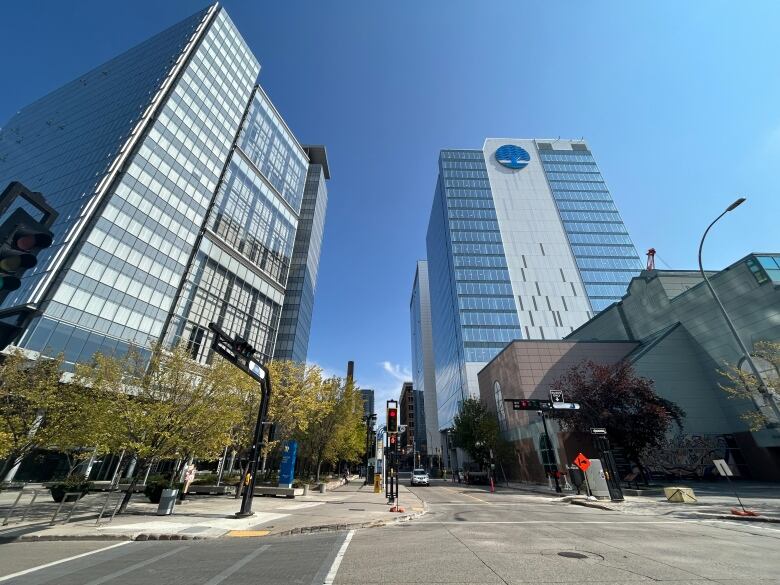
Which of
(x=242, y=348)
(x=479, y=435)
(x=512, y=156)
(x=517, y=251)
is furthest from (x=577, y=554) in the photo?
(x=512, y=156)

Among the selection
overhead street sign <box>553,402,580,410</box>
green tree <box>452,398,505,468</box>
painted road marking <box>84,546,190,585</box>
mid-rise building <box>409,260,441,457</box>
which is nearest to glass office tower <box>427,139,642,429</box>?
mid-rise building <box>409,260,441,457</box>

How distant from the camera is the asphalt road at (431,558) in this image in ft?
20.8

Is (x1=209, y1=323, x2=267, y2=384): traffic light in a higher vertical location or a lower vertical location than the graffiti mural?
higher

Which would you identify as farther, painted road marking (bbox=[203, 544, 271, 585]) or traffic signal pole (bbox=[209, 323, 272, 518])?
traffic signal pole (bbox=[209, 323, 272, 518])

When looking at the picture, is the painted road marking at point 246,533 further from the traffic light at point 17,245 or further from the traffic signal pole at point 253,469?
the traffic light at point 17,245

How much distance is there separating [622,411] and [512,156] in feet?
283

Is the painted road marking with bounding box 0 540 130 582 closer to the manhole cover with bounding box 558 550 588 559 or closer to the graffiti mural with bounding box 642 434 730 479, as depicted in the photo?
the manhole cover with bounding box 558 550 588 559

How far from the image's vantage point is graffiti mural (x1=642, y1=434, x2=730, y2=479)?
110 ft

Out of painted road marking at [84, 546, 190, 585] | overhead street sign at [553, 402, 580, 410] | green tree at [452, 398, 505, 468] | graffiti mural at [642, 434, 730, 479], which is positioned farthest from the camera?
green tree at [452, 398, 505, 468]

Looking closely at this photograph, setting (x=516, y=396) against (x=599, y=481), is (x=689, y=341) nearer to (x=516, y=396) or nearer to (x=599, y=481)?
(x=516, y=396)

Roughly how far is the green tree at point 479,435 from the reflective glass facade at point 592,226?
4328cm

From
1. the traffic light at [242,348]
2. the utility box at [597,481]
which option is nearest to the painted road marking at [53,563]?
the traffic light at [242,348]

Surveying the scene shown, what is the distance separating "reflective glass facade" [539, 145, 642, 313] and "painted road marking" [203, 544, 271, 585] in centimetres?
8021

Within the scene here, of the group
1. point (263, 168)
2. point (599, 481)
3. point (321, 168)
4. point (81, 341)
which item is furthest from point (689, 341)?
point (321, 168)
